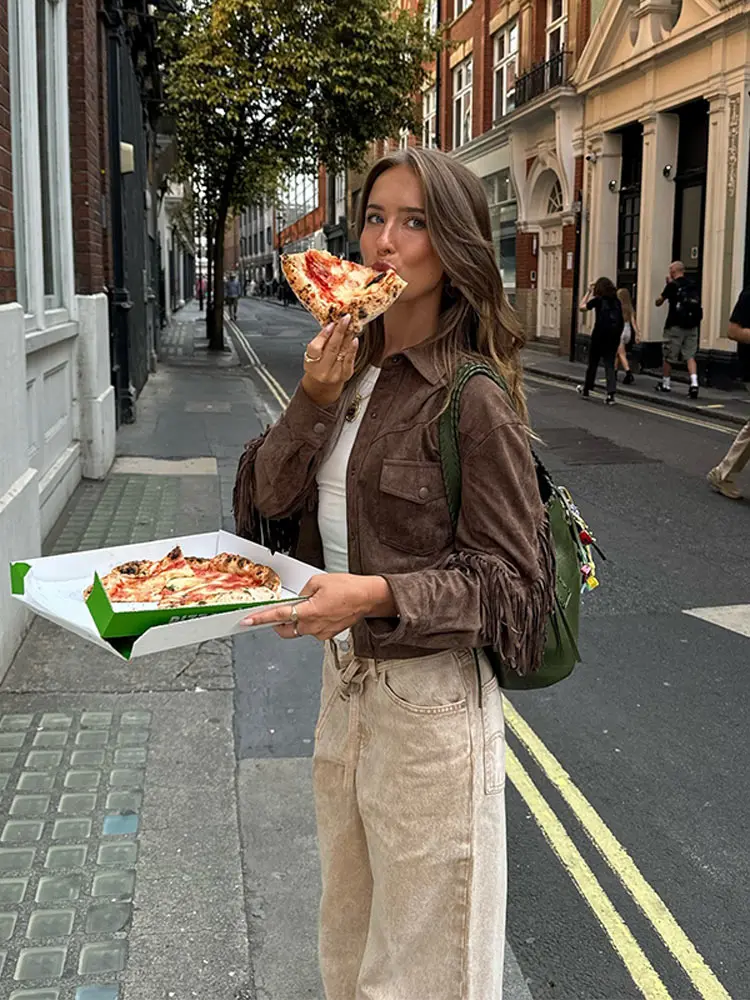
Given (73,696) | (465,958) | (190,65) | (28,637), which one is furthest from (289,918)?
(190,65)

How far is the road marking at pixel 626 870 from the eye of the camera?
9.13 ft

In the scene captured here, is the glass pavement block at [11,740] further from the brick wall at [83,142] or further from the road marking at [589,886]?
the brick wall at [83,142]

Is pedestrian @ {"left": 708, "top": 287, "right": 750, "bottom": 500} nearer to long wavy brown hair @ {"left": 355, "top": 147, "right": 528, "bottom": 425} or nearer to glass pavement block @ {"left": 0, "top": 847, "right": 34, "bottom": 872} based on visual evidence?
glass pavement block @ {"left": 0, "top": 847, "right": 34, "bottom": 872}

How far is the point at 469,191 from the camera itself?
186 cm

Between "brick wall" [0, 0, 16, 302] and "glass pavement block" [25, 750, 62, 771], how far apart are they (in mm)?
2480

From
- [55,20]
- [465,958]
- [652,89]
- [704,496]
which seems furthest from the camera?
[652,89]

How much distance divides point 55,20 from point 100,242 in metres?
2.78

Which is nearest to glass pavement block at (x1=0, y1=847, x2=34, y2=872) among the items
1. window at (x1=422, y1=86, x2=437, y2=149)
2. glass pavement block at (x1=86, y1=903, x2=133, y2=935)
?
glass pavement block at (x1=86, y1=903, x2=133, y2=935)

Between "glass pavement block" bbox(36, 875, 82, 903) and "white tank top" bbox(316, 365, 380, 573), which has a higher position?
"white tank top" bbox(316, 365, 380, 573)

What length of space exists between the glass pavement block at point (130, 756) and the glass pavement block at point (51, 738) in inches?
9.9

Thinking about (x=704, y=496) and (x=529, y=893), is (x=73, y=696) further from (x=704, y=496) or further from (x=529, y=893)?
(x=704, y=496)

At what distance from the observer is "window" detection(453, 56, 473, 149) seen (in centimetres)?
3234

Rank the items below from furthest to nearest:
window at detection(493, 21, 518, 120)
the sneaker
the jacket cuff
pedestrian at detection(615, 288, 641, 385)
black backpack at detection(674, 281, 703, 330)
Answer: window at detection(493, 21, 518, 120) → pedestrian at detection(615, 288, 641, 385) → black backpack at detection(674, 281, 703, 330) → the sneaker → the jacket cuff

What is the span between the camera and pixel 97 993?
8.36 feet
